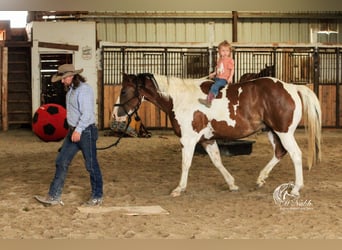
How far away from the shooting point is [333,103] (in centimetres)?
1482

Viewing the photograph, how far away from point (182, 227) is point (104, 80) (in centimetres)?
997

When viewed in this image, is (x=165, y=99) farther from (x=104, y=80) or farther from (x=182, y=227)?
(x=104, y=80)

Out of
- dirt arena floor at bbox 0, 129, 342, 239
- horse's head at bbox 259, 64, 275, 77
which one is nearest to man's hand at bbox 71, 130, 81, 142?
dirt arena floor at bbox 0, 129, 342, 239

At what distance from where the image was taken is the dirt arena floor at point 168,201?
4645mm

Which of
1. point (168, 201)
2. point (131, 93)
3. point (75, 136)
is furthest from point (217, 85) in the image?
point (75, 136)

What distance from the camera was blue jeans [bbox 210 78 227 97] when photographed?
6.09 metres

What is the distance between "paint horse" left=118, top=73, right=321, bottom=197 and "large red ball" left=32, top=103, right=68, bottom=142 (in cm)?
526

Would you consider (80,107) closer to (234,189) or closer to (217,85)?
(217,85)

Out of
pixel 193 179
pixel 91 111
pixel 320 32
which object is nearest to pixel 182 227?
pixel 91 111

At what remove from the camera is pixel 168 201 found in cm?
583

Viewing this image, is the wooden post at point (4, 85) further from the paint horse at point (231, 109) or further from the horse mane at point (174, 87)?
the horse mane at point (174, 87)

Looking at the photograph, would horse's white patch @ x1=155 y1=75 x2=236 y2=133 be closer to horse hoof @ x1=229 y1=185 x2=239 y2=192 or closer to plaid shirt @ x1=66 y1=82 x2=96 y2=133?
horse hoof @ x1=229 y1=185 x2=239 y2=192

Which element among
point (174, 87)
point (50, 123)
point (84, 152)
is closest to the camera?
point (84, 152)

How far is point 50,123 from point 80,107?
6.11 metres
